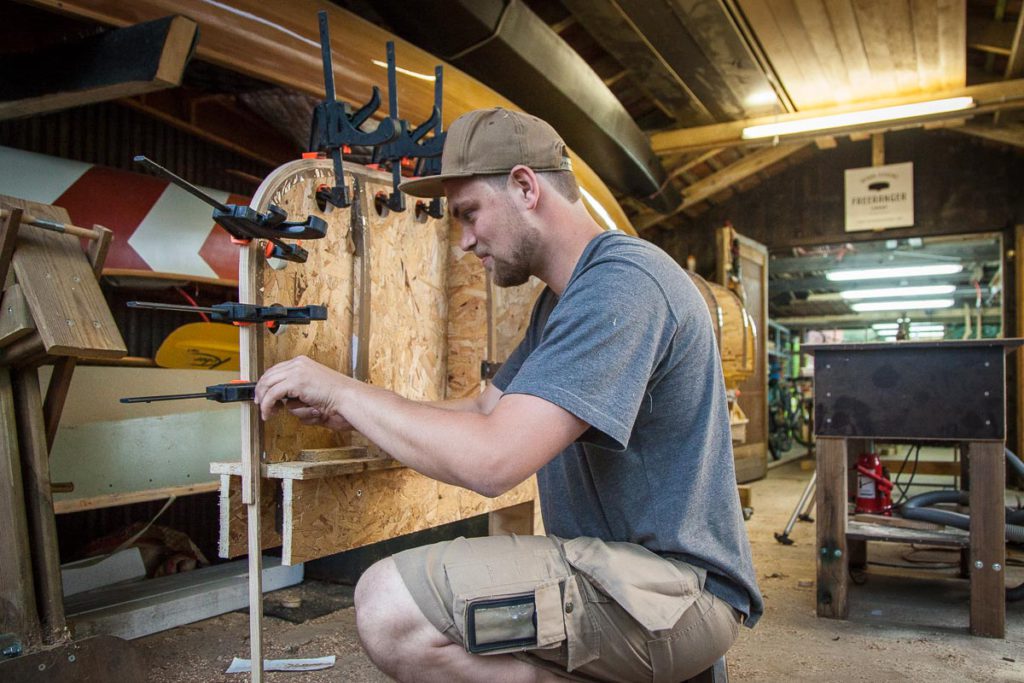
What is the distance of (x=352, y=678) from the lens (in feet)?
8.18

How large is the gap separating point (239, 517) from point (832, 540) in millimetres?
2513

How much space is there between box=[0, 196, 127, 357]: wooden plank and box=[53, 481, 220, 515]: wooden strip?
2.83 feet

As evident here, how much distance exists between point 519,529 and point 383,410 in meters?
1.44

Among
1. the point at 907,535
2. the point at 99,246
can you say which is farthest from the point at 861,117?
the point at 99,246

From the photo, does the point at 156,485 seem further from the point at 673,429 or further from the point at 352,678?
the point at 673,429

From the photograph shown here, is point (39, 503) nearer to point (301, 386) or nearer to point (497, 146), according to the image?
point (301, 386)

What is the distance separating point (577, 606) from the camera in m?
1.42

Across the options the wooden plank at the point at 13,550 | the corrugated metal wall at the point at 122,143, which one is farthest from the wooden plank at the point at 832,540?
the corrugated metal wall at the point at 122,143

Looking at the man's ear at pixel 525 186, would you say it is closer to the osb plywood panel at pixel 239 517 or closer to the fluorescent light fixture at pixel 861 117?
the osb plywood panel at pixel 239 517

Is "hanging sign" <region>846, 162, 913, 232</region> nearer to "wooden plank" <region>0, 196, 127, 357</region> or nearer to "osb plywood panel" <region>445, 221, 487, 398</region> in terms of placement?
"osb plywood panel" <region>445, 221, 487, 398</region>

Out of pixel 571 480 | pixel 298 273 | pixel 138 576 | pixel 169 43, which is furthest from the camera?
pixel 138 576

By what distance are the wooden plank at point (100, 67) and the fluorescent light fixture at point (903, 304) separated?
17.9 metres

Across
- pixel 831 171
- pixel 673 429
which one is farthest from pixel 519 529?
pixel 831 171

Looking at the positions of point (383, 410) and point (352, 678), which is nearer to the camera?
point (383, 410)
